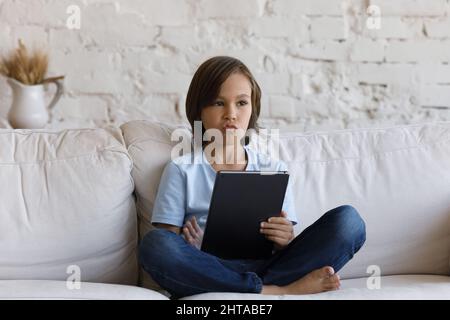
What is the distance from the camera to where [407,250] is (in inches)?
73.2

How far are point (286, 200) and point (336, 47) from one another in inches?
29.2

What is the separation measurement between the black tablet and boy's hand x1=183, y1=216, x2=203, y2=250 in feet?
0.11

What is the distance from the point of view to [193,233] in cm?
171

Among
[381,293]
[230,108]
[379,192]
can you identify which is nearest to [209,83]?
[230,108]

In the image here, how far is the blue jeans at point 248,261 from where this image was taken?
1574 millimetres

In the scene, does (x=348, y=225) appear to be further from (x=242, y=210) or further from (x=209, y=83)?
(x=209, y=83)

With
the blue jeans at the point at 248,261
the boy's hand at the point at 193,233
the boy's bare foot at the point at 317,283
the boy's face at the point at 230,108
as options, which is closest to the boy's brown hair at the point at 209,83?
the boy's face at the point at 230,108

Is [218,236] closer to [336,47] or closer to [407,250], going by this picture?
[407,250]

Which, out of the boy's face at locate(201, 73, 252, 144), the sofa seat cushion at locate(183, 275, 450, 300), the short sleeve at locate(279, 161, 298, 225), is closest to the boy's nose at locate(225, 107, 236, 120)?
the boy's face at locate(201, 73, 252, 144)

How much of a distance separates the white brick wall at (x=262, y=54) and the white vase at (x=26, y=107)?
5.0 inches

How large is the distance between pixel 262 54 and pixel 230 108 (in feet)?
1.98

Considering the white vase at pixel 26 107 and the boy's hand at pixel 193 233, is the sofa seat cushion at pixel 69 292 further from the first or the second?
the white vase at pixel 26 107
